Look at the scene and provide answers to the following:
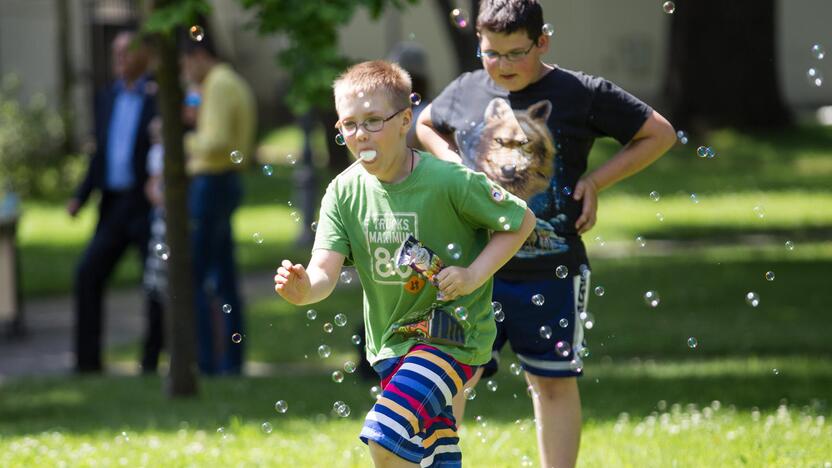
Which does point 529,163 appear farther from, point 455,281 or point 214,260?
point 214,260

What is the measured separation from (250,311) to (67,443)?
21.0 ft

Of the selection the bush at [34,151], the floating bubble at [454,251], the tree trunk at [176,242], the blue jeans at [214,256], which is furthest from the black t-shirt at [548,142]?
the bush at [34,151]

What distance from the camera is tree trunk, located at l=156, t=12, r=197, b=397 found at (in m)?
8.23

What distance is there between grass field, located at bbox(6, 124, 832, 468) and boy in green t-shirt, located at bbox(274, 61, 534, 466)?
1028 millimetres

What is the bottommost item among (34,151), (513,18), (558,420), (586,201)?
(34,151)

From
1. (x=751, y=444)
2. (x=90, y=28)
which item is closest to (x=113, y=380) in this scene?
(x=751, y=444)

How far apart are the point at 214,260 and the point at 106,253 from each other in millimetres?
792

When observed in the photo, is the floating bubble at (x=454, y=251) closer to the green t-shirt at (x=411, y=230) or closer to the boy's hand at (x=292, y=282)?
the green t-shirt at (x=411, y=230)

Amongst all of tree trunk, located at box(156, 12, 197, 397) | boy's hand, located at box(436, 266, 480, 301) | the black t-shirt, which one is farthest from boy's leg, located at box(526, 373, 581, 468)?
tree trunk, located at box(156, 12, 197, 397)

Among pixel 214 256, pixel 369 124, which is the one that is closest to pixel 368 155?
pixel 369 124

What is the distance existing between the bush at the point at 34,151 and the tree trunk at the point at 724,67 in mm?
11080

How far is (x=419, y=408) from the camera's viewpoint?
4.32 meters

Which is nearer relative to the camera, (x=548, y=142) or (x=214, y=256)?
(x=548, y=142)

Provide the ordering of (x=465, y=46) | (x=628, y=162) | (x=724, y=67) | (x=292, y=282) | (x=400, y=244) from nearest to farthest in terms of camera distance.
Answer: (x=292, y=282), (x=400, y=244), (x=628, y=162), (x=465, y=46), (x=724, y=67)
